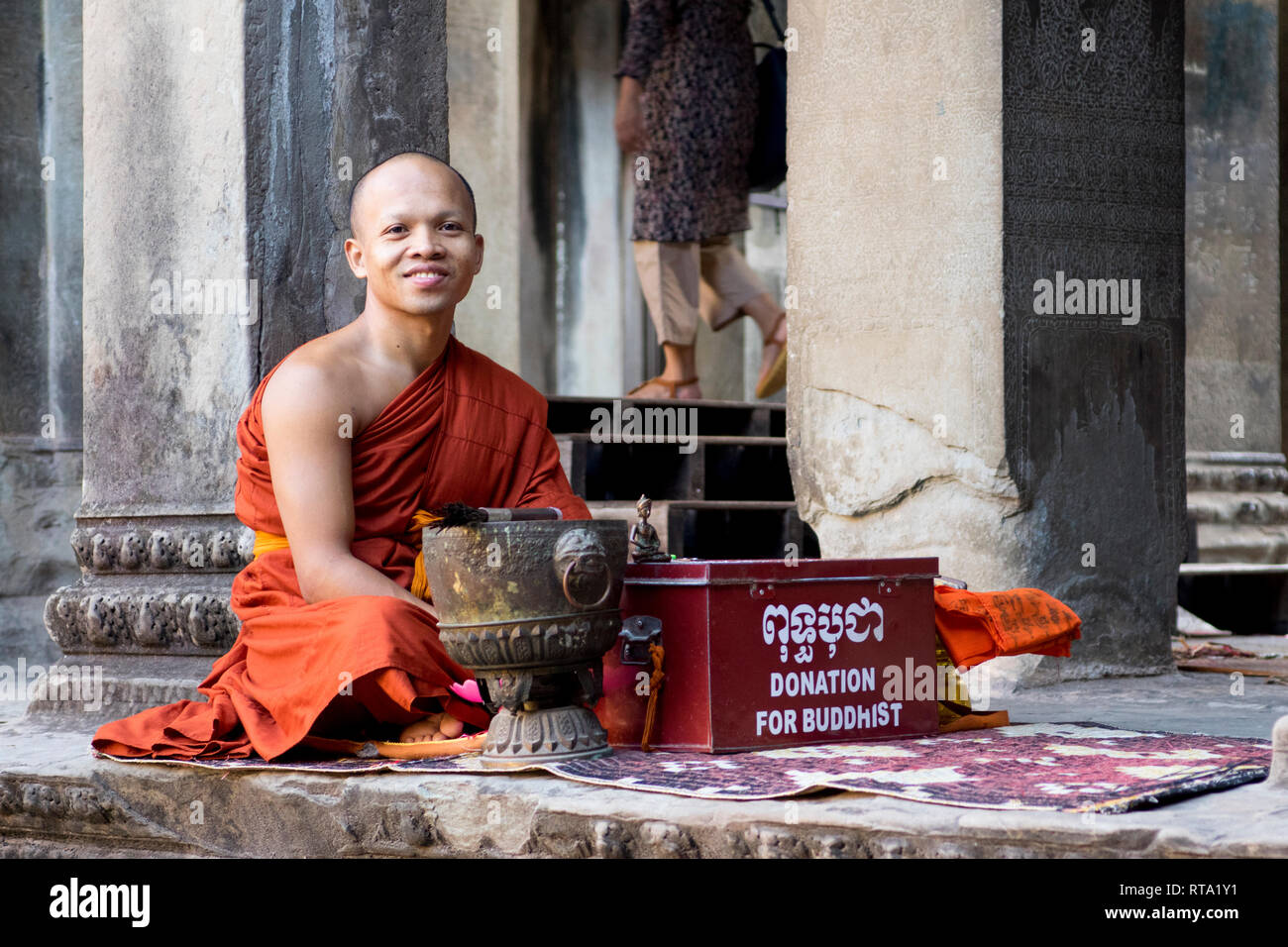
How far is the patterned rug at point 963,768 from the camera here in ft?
7.25

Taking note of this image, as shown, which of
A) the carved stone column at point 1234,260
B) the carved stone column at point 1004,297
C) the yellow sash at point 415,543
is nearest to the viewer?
the yellow sash at point 415,543

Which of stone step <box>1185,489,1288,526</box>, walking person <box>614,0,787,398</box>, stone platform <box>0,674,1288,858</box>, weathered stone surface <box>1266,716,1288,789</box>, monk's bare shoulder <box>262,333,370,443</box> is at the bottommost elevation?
stone platform <box>0,674,1288,858</box>

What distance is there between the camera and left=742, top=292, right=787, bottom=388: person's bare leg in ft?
21.8

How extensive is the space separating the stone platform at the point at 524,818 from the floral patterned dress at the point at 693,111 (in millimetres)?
3251

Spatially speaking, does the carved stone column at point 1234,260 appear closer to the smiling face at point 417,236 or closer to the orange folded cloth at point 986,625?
the orange folded cloth at point 986,625

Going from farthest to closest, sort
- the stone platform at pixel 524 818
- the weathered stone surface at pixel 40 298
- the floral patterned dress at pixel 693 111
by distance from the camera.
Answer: the floral patterned dress at pixel 693 111
the weathered stone surface at pixel 40 298
the stone platform at pixel 524 818

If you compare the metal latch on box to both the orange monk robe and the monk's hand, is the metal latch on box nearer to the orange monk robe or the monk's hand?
the orange monk robe

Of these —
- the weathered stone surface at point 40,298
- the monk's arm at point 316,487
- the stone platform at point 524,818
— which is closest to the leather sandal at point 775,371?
the weathered stone surface at point 40,298

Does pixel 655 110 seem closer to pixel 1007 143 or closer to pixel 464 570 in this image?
pixel 1007 143

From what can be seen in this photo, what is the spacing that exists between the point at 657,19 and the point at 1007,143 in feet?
8.68

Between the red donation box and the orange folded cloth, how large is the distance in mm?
170

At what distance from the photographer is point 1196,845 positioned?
1.93 m

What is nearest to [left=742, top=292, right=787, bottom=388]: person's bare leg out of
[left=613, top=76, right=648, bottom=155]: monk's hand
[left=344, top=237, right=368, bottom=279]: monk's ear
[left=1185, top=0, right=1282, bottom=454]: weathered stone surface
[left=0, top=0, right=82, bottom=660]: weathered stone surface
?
[left=613, top=76, right=648, bottom=155]: monk's hand
